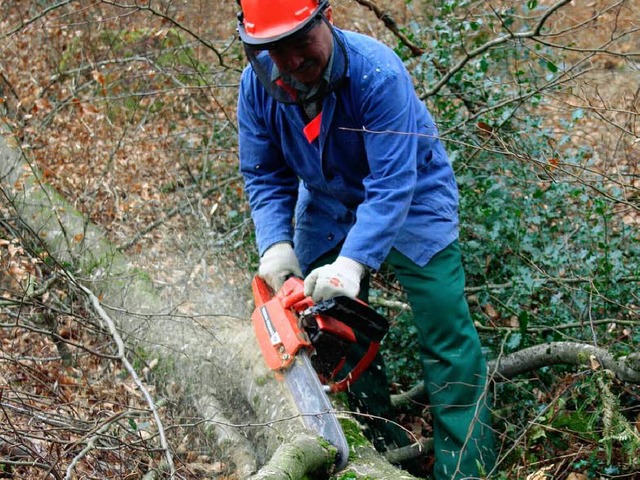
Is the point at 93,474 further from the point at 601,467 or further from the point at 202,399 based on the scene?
the point at 601,467

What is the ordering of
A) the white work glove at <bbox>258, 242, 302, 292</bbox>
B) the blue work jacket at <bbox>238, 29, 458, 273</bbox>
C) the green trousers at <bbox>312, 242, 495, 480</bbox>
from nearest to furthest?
1. the blue work jacket at <bbox>238, 29, 458, 273</bbox>
2. the green trousers at <bbox>312, 242, 495, 480</bbox>
3. the white work glove at <bbox>258, 242, 302, 292</bbox>

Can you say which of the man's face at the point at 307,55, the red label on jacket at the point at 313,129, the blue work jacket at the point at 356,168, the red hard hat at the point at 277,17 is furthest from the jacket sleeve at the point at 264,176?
the red hard hat at the point at 277,17

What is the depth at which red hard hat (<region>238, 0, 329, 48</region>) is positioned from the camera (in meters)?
2.78

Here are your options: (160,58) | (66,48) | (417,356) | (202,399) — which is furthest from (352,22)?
(202,399)

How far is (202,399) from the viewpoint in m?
3.79

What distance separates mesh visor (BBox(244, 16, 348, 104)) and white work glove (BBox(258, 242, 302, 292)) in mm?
756

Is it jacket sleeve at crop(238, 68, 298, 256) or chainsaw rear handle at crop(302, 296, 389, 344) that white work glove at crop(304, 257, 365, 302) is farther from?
jacket sleeve at crop(238, 68, 298, 256)

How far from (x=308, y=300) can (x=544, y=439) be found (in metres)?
1.29

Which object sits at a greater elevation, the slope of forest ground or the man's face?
the man's face

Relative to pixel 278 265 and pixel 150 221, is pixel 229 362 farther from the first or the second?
pixel 150 221

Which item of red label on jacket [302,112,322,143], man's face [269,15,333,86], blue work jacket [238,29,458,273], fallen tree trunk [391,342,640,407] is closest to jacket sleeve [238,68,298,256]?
blue work jacket [238,29,458,273]

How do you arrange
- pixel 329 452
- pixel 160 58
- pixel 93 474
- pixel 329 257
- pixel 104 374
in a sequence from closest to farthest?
pixel 329 452 < pixel 93 474 < pixel 329 257 < pixel 104 374 < pixel 160 58

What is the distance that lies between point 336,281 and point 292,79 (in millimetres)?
849

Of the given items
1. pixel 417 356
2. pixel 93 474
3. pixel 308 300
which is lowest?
pixel 417 356
